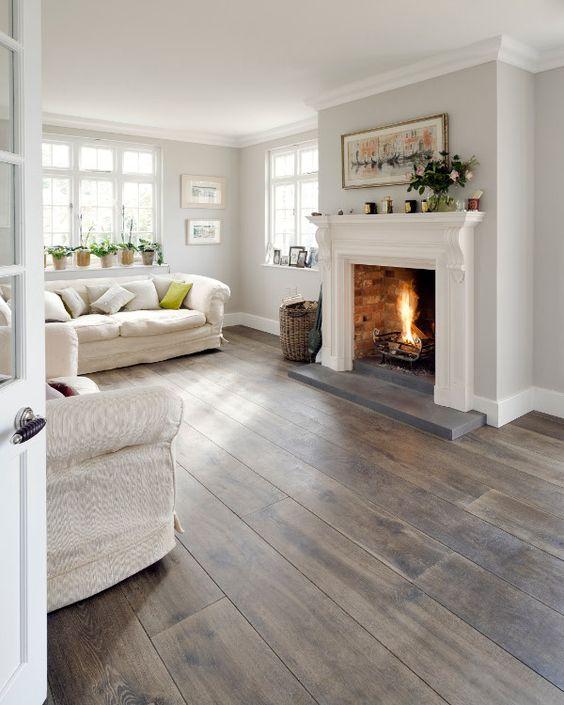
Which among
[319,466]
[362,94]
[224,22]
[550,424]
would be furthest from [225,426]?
[362,94]

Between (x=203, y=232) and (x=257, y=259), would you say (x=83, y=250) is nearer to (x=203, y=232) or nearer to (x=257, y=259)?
(x=203, y=232)

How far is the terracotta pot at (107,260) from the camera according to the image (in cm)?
641

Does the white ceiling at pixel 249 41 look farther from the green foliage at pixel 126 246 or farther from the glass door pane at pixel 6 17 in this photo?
the glass door pane at pixel 6 17

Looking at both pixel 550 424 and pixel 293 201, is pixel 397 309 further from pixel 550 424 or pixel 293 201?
pixel 293 201

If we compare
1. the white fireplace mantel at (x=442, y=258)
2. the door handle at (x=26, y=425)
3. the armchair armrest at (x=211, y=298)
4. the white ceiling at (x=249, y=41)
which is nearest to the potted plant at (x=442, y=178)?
the white fireplace mantel at (x=442, y=258)

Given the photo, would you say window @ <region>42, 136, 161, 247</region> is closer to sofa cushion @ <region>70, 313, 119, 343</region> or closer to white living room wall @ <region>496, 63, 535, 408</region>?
sofa cushion @ <region>70, 313, 119, 343</region>

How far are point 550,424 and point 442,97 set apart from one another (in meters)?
2.48

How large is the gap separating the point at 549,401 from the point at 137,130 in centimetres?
537

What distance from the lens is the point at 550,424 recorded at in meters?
3.89

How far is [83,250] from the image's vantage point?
6281mm

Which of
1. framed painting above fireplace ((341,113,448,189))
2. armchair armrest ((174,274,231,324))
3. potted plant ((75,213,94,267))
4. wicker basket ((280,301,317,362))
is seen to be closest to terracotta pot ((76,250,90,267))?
potted plant ((75,213,94,267))

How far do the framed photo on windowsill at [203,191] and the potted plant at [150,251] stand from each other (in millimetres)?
642

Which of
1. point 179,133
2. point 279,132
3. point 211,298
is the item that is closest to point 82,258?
point 211,298

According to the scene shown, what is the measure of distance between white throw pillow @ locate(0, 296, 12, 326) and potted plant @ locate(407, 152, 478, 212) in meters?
3.20
